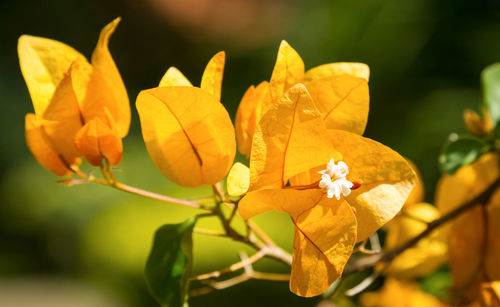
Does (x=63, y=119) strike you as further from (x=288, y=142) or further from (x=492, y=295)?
(x=492, y=295)

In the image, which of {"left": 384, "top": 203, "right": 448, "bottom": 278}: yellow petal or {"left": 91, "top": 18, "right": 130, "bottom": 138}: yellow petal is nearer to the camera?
{"left": 91, "top": 18, "right": 130, "bottom": 138}: yellow petal

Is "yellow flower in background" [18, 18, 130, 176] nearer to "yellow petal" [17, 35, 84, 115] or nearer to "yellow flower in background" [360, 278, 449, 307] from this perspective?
"yellow petal" [17, 35, 84, 115]

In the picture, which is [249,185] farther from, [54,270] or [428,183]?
[54,270]

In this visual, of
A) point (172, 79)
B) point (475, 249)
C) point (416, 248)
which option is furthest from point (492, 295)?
point (172, 79)

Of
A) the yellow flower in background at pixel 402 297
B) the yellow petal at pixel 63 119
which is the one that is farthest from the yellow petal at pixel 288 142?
the yellow flower in background at pixel 402 297

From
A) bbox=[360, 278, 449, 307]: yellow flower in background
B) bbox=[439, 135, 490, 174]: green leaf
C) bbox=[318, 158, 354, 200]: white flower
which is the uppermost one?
bbox=[318, 158, 354, 200]: white flower

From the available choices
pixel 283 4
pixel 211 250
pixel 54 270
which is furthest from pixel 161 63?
pixel 211 250

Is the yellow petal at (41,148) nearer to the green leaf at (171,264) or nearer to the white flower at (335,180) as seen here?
the green leaf at (171,264)

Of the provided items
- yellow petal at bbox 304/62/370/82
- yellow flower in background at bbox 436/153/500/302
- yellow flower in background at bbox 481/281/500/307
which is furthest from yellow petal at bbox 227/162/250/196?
yellow flower in background at bbox 436/153/500/302
